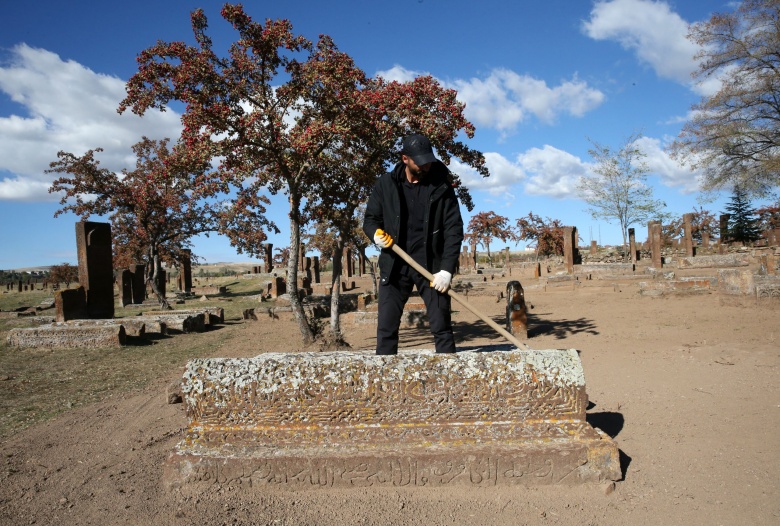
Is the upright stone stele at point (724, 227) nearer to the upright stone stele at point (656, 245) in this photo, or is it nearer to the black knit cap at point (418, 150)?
the upright stone stele at point (656, 245)

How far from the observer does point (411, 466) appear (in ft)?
9.84

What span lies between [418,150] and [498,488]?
2357mm

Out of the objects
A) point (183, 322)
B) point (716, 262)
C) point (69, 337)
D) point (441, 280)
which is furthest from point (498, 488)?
point (716, 262)

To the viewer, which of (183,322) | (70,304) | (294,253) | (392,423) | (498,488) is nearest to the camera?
(498,488)

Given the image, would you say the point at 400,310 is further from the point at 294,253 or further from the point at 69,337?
the point at 69,337

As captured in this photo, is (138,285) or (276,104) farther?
(138,285)

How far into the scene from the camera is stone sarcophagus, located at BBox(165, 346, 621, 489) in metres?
3.00

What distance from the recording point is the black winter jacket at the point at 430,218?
372cm

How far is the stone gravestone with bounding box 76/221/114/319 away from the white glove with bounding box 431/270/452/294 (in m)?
12.2

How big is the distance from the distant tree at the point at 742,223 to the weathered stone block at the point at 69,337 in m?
39.8

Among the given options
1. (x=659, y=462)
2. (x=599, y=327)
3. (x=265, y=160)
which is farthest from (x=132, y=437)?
(x=599, y=327)

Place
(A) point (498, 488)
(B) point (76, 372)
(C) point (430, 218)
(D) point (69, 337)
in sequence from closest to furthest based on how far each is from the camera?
(A) point (498, 488) → (C) point (430, 218) → (B) point (76, 372) → (D) point (69, 337)

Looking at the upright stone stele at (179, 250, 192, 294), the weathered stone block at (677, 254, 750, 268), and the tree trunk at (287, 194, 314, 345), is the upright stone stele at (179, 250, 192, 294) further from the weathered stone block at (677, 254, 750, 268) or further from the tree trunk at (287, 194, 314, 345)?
the weathered stone block at (677, 254, 750, 268)

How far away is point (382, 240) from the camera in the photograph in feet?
11.8
